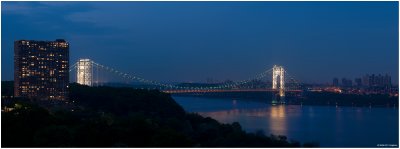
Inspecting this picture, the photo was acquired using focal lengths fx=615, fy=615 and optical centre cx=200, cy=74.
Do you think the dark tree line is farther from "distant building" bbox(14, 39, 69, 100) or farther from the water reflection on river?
"distant building" bbox(14, 39, 69, 100)

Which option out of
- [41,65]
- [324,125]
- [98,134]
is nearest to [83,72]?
[41,65]

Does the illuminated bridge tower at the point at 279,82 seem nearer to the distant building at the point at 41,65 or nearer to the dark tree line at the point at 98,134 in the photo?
the distant building at the point at 41,65

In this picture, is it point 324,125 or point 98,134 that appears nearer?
point 98,134

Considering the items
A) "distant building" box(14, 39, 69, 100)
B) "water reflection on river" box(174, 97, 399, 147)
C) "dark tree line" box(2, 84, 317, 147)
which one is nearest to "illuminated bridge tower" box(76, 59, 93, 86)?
"distant building" box(14, 39, 69, 100)

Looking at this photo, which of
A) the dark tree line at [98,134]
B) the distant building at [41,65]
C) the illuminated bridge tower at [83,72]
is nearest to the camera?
the dark tree line at [98,134]

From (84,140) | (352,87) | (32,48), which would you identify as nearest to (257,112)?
(32,48)

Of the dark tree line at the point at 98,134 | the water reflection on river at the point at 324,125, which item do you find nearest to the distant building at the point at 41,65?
the water reflection on river at the point at 324,125

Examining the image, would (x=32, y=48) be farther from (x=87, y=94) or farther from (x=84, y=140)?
(x=84, y=140)

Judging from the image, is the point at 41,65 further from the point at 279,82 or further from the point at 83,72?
the point at 279,82
